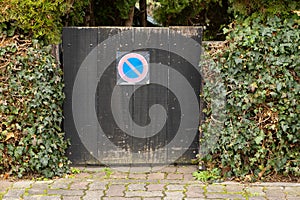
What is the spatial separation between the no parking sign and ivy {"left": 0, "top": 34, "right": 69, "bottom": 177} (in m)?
0.71

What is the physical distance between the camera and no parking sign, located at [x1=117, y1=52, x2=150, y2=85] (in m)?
5.48

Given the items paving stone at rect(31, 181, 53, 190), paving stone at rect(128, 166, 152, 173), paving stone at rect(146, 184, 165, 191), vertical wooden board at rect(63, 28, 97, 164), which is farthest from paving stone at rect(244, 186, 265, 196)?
vertical wooden board at rect(63, 28, 97, 164)

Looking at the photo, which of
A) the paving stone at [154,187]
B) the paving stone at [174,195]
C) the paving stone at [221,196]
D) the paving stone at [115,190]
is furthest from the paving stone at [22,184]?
the paving stone at [221,196]

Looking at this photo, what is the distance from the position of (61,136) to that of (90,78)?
729 millimetres

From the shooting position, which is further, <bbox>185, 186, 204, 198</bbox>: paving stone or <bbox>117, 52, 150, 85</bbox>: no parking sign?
<bbox>117, 52, 150, 85</bbox>: no parking sign

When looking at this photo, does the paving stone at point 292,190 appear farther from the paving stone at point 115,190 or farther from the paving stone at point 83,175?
the paving stone at point 83,175

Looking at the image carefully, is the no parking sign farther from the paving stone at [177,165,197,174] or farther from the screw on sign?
the paving stone at [177,165,197,174]

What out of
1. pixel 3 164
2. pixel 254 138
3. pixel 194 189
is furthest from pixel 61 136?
pixel 254 138

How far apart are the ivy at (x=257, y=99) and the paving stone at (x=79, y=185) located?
138 cm

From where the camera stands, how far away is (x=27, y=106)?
5.08 metres

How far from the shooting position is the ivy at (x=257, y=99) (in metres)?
4.93

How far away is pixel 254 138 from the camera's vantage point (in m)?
5.04

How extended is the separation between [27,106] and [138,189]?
56.9 inches

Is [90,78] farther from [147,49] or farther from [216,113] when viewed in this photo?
[216,113]
